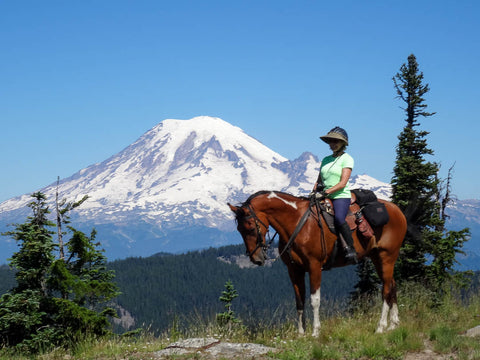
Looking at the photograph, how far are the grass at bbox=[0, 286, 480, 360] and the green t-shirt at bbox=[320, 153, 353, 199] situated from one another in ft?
9.15

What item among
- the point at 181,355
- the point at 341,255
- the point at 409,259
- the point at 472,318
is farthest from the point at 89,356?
the point at 409,259

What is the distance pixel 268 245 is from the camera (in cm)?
977

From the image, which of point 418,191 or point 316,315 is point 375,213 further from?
point 418,191

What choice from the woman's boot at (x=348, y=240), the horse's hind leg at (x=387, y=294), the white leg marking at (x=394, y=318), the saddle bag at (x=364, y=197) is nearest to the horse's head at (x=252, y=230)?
the woman's boot at (x=348, y=240)

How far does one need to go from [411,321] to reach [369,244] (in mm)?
1929

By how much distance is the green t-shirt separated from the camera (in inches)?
410

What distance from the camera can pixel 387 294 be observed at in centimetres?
1100

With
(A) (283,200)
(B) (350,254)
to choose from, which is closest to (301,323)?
(B) (350,254)

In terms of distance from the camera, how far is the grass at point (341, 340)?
8500mm

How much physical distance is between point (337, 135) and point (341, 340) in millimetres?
4249

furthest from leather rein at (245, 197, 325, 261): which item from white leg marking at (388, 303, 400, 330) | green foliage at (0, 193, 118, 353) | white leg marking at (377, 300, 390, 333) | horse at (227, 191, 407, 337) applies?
green foliage at (0, 193, 118, 353)

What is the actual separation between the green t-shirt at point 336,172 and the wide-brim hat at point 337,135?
362mm

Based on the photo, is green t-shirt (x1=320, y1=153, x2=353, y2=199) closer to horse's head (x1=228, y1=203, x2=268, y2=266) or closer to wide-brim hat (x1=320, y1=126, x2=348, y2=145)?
wide-brim hat (x1=320, y1=126, x2=348, y2=145)

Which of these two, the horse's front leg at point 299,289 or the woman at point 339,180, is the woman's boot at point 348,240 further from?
the horse's front leg at point 299,289
